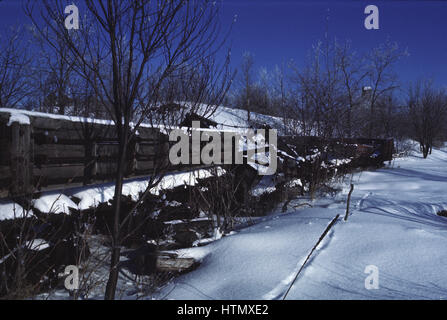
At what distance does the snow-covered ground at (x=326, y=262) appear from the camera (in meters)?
2.38

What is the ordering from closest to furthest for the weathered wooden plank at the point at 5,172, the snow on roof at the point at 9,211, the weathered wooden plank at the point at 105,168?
the snow on roof at the point at 9,211 < the weathered wooden plank at the point at 5,172 < the weathered wooden plank at the point at 105,168

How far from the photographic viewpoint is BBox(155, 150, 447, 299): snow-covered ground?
7.79 ft

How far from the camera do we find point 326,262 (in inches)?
111

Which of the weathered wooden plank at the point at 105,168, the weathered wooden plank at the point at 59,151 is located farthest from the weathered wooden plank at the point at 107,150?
the weathered wooden plank at the point at 59,151

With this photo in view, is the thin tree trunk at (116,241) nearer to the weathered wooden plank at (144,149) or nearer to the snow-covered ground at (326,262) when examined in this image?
the snow-covered ground at (326,262)

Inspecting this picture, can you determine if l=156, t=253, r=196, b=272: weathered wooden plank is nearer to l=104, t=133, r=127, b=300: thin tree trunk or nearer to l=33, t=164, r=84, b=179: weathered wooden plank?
l=104, t=133, r=127, b=300: thin tree trunk

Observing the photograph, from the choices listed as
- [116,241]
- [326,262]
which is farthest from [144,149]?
[326,262]

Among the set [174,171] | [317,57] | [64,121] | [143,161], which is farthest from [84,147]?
[317,57]

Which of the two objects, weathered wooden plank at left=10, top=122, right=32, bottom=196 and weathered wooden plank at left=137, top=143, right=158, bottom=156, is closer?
weathered wooden plank at left=10, top=122, right=32, bottom=196

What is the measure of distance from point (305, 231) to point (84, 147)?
3169 millimetres

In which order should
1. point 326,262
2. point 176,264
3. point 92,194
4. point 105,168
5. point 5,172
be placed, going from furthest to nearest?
point 105,168 < point 92,194 < point 176,264 < point 5,172 < point 326,262

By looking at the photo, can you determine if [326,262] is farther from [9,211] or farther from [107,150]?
[107,150]

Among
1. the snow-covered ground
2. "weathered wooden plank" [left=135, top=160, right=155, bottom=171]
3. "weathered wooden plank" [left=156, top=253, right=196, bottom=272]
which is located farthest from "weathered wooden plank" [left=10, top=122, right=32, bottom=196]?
"weathered wooden plank" [left=135, top=160, right=155, bottom=171]

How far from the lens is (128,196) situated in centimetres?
455
